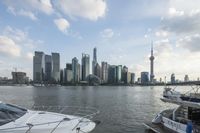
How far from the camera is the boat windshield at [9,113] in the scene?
462 inches

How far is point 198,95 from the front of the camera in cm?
2381

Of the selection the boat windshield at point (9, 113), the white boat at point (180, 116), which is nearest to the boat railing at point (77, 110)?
the boat windshield at point (9, 113)

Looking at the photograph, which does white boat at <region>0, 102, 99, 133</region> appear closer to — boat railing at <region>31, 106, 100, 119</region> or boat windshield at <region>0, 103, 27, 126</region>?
boat windshield at <region>0, 103, 27, 126</region>

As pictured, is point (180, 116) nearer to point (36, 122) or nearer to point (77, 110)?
point (77, 110)

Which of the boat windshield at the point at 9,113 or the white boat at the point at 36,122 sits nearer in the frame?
the white boat at the point at 36,122

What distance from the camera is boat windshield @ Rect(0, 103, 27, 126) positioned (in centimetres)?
1173

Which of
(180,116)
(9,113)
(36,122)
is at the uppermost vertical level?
(9,113)

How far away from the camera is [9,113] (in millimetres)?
12250

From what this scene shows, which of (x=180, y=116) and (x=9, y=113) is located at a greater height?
(x=9, y=113)

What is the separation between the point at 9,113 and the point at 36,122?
1208 millimetres

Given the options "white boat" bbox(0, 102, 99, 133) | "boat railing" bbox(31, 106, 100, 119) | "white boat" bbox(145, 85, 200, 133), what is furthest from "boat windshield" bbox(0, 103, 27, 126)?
"white boat" bbox(145, 85, 200, 133)

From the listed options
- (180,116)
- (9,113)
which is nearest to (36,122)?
(9,113)

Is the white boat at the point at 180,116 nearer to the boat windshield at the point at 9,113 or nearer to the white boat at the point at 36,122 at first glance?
the white boat at the point at 36,122

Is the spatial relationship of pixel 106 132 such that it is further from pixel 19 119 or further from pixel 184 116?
pixel 19 119
